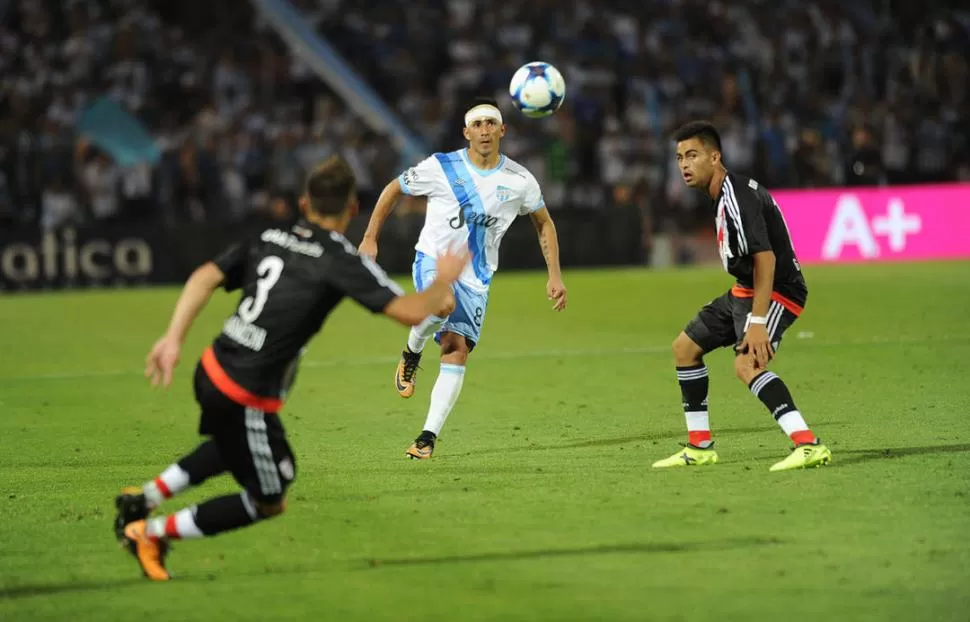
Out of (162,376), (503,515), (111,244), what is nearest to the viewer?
(162,376)

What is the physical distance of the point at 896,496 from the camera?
313 inches

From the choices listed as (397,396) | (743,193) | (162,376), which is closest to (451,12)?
(397,396)

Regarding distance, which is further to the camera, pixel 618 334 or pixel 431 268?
pixel 618 334

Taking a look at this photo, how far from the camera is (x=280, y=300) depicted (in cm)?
646

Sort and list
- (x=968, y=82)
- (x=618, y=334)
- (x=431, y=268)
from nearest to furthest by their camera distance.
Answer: (x=431, y=268), (x=618, y=334), (x=968, y=82)

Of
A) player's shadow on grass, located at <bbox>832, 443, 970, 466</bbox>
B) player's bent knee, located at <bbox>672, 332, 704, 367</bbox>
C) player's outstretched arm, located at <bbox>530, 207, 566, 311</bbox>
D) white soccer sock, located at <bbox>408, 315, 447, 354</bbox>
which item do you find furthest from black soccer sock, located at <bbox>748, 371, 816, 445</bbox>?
white soccer sock, located at <bbox>408, 315, 447, 354</bbox>

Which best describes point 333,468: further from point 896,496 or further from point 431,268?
point 896,496

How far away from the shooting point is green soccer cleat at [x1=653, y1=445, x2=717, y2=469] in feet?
30.1

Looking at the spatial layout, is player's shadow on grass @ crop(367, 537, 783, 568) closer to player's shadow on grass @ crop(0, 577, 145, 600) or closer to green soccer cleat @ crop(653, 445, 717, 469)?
player's shadow on grass @ crop(0, 577, 145, 600)

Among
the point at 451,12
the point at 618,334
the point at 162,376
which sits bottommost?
the point at 618,334

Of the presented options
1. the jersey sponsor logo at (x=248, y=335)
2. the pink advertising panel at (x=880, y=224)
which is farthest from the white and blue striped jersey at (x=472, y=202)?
the pink advertising panel at (x=880, y=224)

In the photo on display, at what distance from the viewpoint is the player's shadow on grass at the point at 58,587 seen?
6.37 meters

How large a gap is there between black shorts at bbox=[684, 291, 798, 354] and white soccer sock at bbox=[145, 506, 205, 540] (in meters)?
3.71

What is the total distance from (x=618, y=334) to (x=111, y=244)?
11.6 meters
